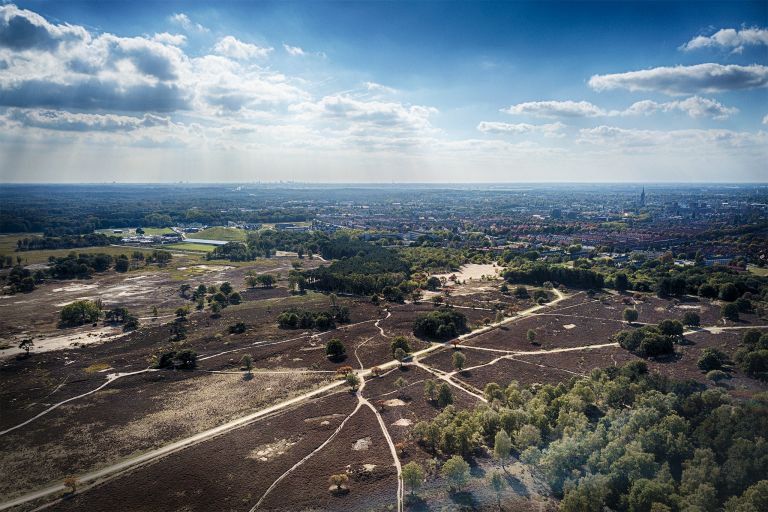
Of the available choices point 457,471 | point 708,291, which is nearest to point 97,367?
point 457,471

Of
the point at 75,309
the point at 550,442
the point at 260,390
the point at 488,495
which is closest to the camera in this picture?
the point at 488,495

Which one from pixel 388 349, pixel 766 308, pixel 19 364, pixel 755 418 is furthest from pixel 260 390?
pixel 766 308

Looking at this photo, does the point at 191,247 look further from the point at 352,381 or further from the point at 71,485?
the point at 71,485

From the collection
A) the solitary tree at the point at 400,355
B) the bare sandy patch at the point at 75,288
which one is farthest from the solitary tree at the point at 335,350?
the bare sandy patch at the point at 75,288

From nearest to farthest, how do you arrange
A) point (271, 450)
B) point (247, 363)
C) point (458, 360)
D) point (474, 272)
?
point (271, 450) → point (458, 360) → point (247, 363) → point (474, 272)

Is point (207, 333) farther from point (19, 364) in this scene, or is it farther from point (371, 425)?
point (371, 425)
